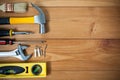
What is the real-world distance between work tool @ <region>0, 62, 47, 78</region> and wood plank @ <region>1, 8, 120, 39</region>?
6.4 inches

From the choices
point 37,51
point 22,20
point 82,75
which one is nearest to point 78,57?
point 82,75

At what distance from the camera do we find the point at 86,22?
3.71ft

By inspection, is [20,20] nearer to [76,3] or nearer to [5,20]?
[5,20]

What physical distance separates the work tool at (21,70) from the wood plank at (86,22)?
161 millimetres

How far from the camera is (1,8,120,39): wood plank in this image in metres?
1.13

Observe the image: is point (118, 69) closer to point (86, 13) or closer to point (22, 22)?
point (86, 13)

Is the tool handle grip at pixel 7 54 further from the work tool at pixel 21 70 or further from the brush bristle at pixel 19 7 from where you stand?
the brush bristle at pixel 19 7

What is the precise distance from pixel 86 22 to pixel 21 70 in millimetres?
352

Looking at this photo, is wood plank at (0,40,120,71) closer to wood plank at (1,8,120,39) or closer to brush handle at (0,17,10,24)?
wood plank at (1,8,120,39)

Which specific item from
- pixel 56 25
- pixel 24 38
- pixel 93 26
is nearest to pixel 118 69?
pixel 93 26

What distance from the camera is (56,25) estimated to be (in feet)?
3.70

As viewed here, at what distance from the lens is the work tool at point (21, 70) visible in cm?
109

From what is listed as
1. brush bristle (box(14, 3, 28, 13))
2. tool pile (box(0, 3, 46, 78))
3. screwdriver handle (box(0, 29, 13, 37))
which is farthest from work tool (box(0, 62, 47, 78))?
brush bristle (box(14, 3, 28, 13))

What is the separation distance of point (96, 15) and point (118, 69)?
26 centimetres
